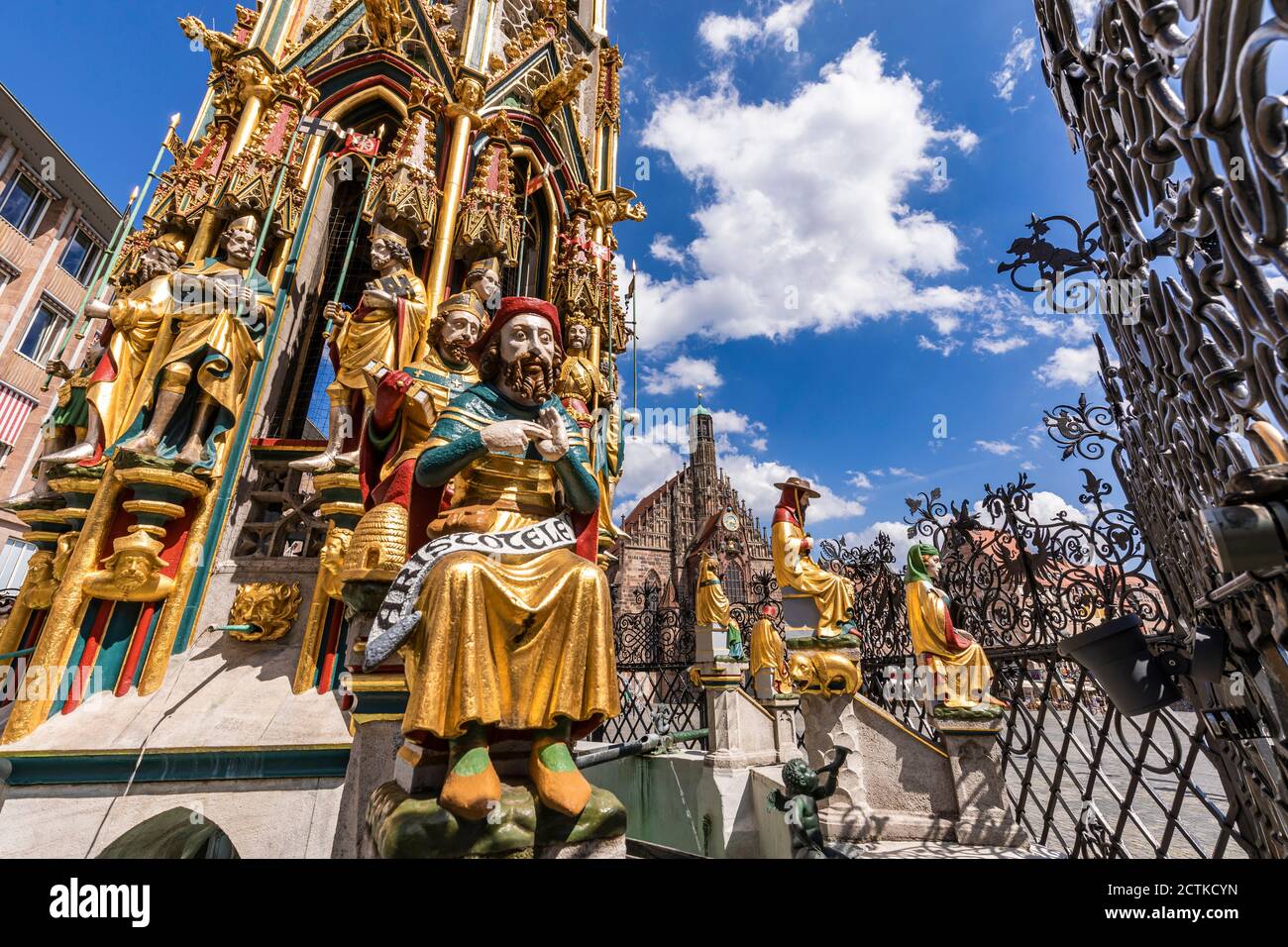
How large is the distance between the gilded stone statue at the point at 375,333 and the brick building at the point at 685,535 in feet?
121

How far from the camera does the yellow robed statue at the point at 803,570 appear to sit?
570cm

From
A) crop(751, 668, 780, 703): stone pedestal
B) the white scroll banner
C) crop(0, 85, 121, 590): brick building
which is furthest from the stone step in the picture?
crop(0, 85, 121, 590): brick building

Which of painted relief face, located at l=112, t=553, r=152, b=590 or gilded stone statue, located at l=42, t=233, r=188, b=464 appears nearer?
painted relief face, located at l=112, t=553, r=152, b=590

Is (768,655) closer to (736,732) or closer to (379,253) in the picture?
(736,732)

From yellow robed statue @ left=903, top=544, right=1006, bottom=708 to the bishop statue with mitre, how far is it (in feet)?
12.3

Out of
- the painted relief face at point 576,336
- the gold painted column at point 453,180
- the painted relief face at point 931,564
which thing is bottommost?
the painted relief face at point 931,564

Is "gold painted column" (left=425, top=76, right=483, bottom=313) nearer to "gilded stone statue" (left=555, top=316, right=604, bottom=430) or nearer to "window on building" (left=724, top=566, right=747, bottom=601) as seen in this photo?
"gilded stone statue" (left=555, top=316, right=604, bottom=430)

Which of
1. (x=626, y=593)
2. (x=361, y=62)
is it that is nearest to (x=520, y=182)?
(x=361, y=62)

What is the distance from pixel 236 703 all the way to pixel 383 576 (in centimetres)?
260

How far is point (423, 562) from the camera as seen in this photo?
2.31 metres

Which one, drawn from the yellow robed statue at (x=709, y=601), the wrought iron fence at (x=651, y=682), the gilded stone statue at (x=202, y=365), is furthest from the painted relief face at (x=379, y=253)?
the wrought iron fence at (x=651, y=682)

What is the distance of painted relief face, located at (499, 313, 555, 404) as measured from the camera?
2.89 m

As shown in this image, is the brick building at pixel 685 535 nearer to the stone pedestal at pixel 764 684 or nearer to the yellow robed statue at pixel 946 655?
the stone pedestal at pixel 764 684

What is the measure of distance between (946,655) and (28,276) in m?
25.3
